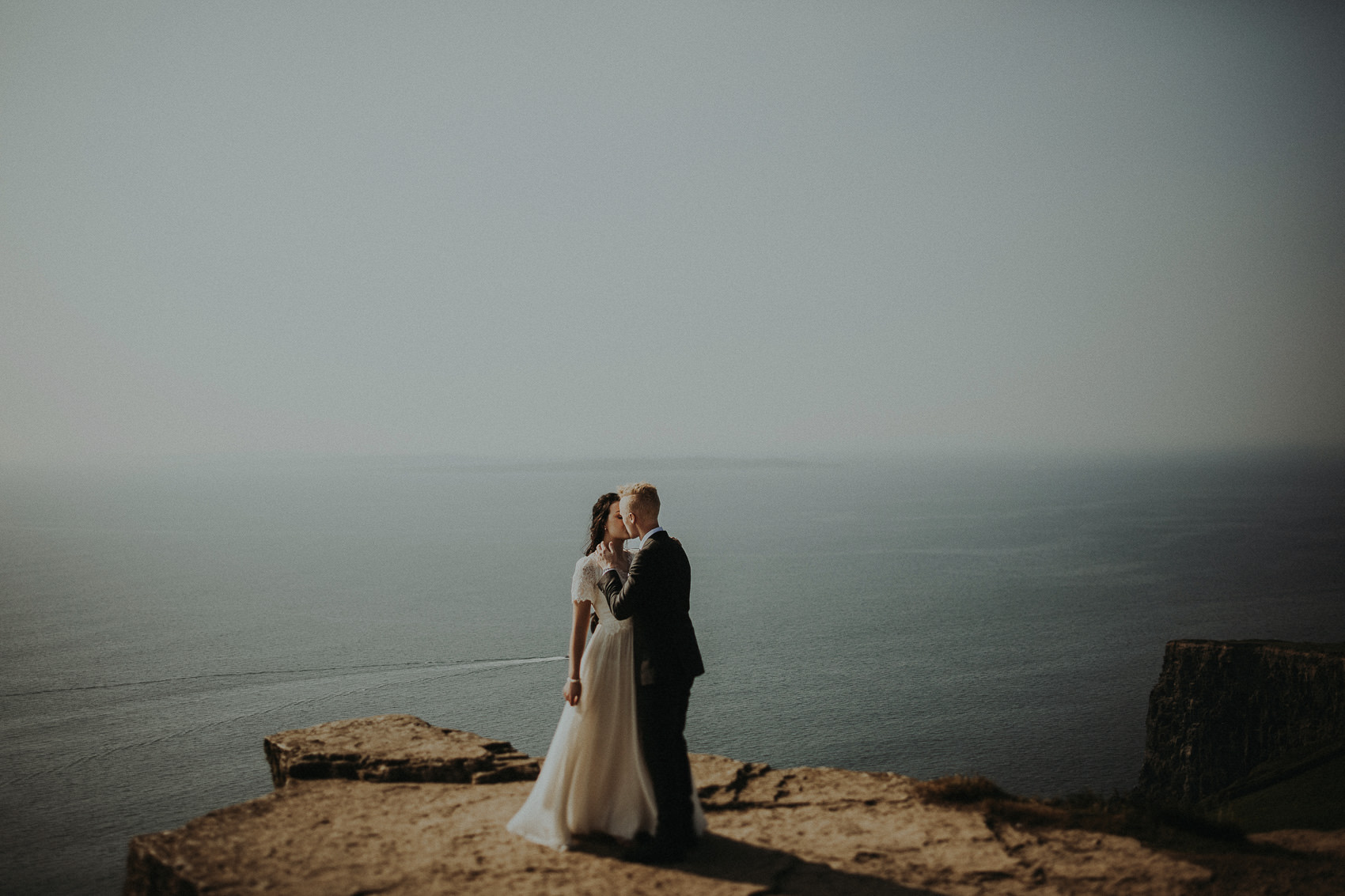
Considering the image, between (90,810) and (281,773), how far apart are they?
2070 inches

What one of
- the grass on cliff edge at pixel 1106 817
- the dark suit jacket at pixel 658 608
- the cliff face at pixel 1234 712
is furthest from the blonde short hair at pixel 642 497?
the cliff face at pixel 1234 712

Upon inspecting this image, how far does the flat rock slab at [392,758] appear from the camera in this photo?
8289mm

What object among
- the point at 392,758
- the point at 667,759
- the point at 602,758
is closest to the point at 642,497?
the point at 667,759

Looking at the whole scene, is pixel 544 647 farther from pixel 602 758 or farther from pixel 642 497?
pixel 642 497

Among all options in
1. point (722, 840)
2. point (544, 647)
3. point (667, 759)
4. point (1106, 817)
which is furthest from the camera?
point (544, 647)

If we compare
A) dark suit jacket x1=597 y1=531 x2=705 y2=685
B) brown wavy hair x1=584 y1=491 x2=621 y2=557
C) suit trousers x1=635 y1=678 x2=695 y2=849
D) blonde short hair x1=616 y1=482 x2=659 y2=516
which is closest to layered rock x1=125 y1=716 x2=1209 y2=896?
suit trousers x1=635 y1=678 x2=695 y2=849

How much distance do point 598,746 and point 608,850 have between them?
2.41ft

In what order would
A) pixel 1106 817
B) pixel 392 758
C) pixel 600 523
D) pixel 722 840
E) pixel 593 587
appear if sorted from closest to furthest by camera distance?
pixel 593 587 → pixel 600 523 → pixel 722 840 → pixel 1106 817 → pixel 392 758

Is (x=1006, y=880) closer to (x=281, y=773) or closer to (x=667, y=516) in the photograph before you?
(x=281, y=773)

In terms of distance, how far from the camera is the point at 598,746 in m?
6.50

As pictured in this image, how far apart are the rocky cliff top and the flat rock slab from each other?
0.02 meters

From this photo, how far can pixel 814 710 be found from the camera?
62.1 meters

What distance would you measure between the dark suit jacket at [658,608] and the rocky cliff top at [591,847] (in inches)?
53.8

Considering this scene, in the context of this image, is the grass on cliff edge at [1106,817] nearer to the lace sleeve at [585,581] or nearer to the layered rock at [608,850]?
the layered rock at [608,850]
